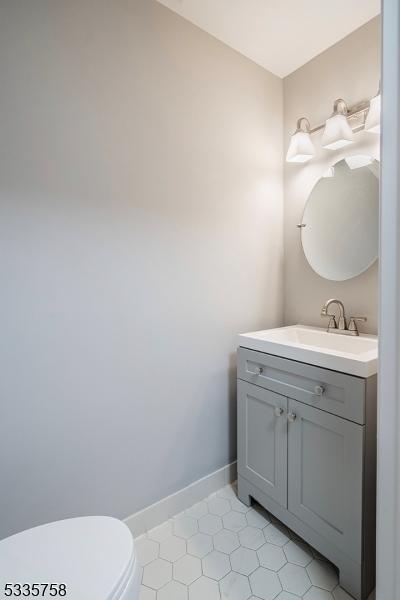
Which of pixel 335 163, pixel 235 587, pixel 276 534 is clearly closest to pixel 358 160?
pixel 335 163

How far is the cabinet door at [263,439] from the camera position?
1302 mm

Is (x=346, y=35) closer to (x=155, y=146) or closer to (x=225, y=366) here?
(x=155, y=146)

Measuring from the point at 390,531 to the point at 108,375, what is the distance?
1.03m

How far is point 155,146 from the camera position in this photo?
1336 millimetres

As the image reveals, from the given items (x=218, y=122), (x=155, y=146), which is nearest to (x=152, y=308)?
(x=155, y=146)

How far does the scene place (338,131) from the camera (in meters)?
1.43

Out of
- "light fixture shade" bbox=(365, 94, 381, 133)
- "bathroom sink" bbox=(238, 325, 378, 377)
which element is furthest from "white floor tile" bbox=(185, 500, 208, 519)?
"light fixture shade" bbox=(365, 94, 381, 133)

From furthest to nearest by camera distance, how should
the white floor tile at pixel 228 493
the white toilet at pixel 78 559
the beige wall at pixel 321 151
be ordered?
the white floor tile at pixel 228 493
the beige wall at pixel 321 151
the white toilet at pixel 78 559

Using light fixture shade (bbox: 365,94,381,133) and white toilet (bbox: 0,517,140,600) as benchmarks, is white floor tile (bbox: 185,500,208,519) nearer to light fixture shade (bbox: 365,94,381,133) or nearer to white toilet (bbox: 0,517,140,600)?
white toilet (bbox: 0,517,140,600)

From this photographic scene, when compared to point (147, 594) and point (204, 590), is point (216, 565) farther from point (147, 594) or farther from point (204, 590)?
point (147, 594)

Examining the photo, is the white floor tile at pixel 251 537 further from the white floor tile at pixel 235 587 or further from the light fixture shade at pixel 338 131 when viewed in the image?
the light fixture shade at pixel 338 131

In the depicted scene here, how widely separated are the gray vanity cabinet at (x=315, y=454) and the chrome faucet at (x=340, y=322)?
455 mm

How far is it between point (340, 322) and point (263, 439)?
2.29 feet

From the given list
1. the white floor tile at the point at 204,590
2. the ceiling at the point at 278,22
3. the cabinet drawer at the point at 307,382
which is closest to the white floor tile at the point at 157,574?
Result: the white floor tile at the point at 204,590
